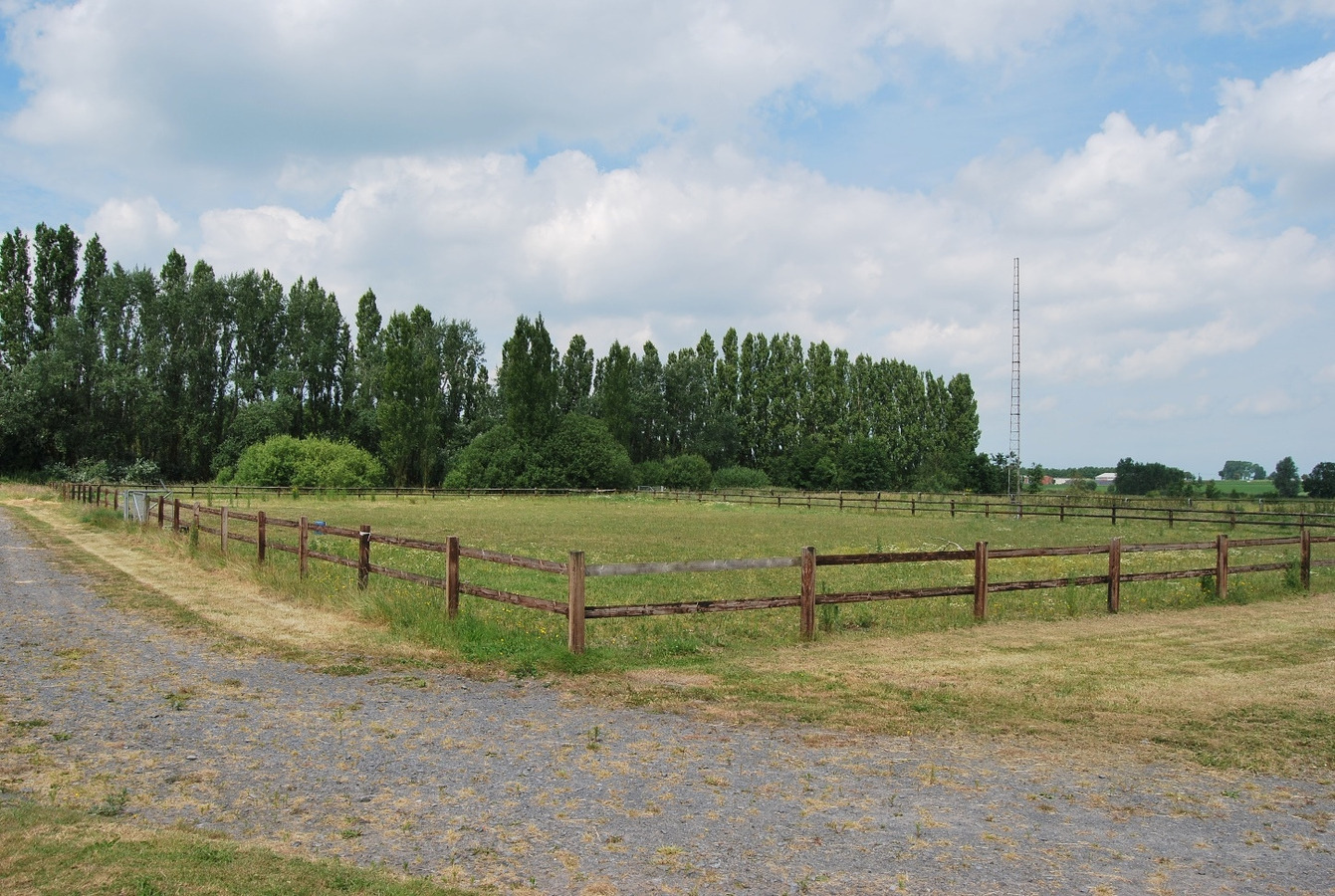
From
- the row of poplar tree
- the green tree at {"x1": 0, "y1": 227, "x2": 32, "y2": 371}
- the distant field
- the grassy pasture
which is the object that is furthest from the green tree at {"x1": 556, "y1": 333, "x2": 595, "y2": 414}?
the grassy pasture

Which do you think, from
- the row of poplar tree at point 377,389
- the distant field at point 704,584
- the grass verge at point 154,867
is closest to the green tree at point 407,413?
the row of poplar tree at point 377,389

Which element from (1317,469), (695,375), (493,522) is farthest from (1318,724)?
(695,375)

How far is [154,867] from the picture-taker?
4172 mm

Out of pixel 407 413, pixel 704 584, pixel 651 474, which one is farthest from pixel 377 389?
pixel 704 584

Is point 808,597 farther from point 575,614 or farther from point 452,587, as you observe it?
point 452,587

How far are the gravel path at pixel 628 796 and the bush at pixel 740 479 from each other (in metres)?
78.0

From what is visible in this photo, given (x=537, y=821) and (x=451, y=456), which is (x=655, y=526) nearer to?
(x=537, y=821)

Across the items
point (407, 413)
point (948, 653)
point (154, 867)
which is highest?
point (407, 413)

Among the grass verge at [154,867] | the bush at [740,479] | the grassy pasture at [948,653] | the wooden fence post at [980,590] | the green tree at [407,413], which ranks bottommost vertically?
the grassy pasture at [948,653]

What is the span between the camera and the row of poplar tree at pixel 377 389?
232 feet

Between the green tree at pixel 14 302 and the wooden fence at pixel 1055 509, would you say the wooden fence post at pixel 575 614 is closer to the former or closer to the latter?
the wooden fence at pixel 1055 509

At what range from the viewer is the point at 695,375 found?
94188 mm

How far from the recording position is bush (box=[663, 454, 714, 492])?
84188 millimetres

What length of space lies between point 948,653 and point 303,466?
61707 mm
